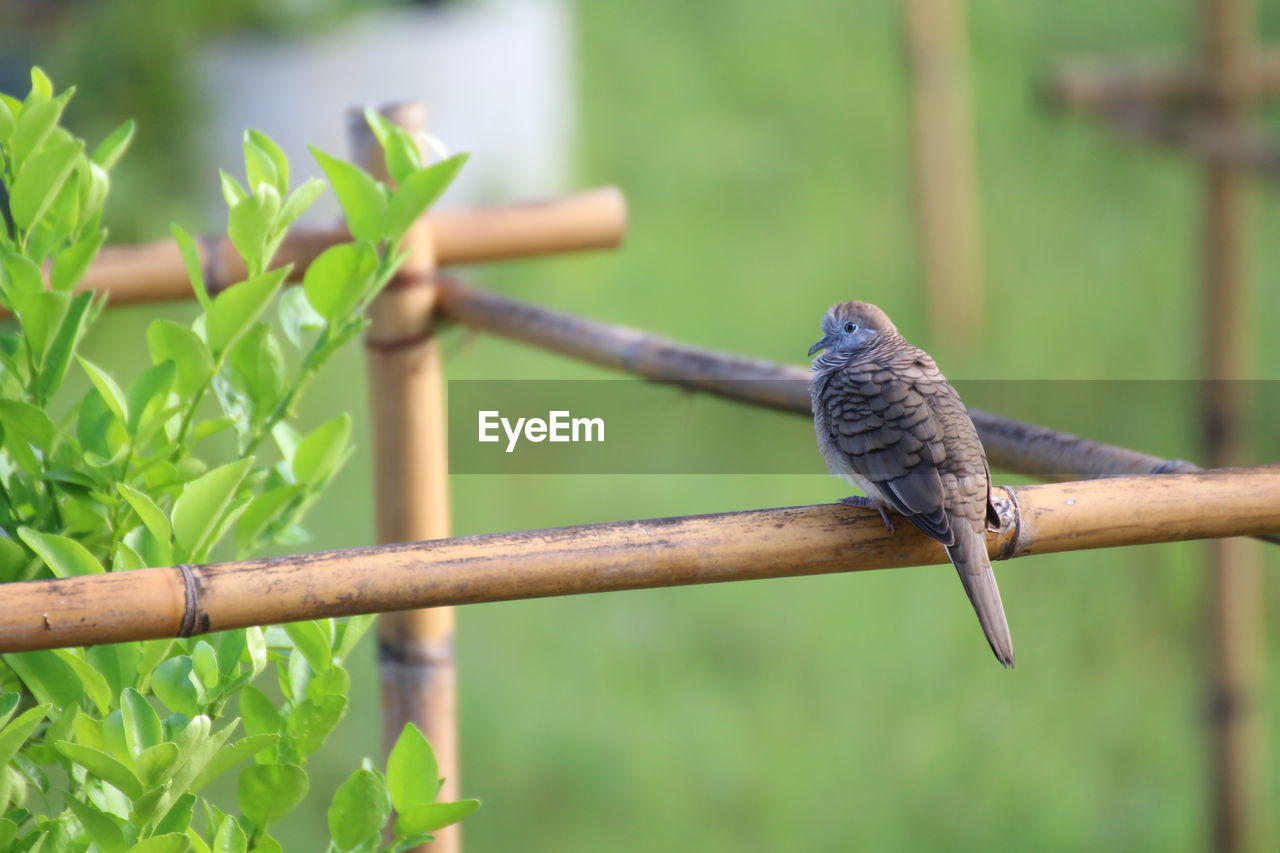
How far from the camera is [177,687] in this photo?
2.07 feet

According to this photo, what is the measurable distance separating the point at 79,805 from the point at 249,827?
144mm

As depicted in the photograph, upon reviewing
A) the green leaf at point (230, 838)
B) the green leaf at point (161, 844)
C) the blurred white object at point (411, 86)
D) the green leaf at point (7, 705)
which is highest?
the blurred white object at point (411, 86)

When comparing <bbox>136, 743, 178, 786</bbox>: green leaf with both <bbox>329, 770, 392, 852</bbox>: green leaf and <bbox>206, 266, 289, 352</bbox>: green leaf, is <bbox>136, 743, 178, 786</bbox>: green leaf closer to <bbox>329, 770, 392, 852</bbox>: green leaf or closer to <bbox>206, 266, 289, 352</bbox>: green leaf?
<bbox>329, 770, 392, 852</bbox>: green leaf

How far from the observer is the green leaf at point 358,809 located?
64 centimetres

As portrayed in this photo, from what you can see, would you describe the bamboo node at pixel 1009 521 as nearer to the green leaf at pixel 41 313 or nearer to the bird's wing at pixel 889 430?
the bird's wing at pixel 889 430

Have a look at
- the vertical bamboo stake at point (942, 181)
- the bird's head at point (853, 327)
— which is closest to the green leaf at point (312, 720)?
the bird's head at point (853, 327)

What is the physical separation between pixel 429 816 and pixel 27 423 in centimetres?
26

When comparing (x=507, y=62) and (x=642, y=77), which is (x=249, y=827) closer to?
(x=507, y=62)

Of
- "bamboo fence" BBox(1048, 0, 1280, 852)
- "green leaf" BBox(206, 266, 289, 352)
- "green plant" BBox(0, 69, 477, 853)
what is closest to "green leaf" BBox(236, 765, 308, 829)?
"green plant" BBox(0, 69, 477, 853)

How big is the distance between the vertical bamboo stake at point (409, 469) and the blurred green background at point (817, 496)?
7 centimetres

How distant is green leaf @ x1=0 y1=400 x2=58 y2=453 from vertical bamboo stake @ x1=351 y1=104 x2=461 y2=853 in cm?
49

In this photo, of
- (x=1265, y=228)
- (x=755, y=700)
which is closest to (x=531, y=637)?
(x=755, y=700)

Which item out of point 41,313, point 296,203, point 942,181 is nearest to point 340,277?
point 296,203

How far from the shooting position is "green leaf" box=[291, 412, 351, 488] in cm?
75
